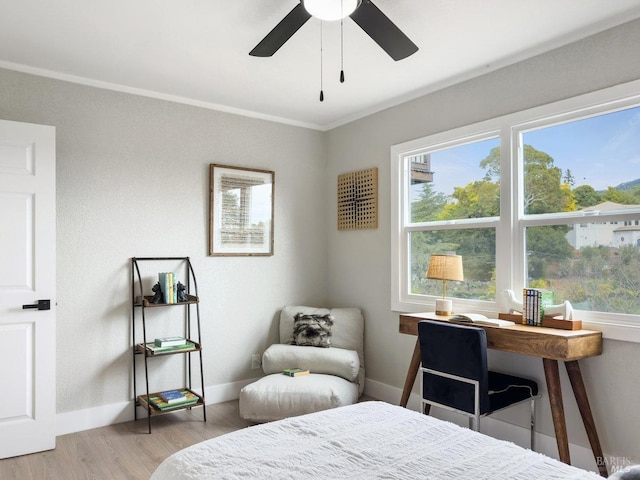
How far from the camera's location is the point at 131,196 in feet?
12.2

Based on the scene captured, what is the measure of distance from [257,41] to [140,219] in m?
1.71

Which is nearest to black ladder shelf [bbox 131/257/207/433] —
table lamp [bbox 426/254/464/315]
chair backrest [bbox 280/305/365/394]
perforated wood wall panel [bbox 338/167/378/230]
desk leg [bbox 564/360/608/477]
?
chair backrest [bbox 280/305/365/394]

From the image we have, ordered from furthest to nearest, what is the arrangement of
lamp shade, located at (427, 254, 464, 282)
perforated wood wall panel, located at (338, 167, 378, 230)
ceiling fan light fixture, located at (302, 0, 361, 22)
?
1. perforated wood wall panel, located at (338, 167, 378, 230)
2. lamp shade, located at (427, 254, 464, 282)
3. ceiling fan light fixture, located at (302, 0, 361, 22)

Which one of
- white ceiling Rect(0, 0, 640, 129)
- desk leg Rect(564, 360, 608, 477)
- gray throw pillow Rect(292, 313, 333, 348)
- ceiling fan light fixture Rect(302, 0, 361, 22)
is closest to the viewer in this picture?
ceiling fan light fixture Rect(302, 0, 361, 22)

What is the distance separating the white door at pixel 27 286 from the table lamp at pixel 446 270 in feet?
8.52

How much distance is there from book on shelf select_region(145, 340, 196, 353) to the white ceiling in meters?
1.99

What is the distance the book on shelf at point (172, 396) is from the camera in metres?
3.53

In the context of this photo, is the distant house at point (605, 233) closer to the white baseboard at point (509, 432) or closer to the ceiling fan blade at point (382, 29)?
the white baseboard at point (509, 432)

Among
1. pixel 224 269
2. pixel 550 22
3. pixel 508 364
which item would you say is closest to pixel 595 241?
pixel 508 364

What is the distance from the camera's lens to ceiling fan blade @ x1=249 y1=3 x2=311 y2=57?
2.10 m

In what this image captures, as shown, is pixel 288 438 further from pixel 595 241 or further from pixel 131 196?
pixel 131 196

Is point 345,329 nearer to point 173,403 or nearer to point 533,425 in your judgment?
point 173,403

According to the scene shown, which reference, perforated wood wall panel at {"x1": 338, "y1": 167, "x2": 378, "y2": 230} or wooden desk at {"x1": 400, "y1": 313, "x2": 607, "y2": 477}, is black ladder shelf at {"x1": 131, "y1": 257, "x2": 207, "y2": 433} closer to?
perforated wood wall panel at {"x1": 338, "y1": 167, "x2": 378, "y2": 230}

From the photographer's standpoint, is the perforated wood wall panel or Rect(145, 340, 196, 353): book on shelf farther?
the perforated wood wall panel
